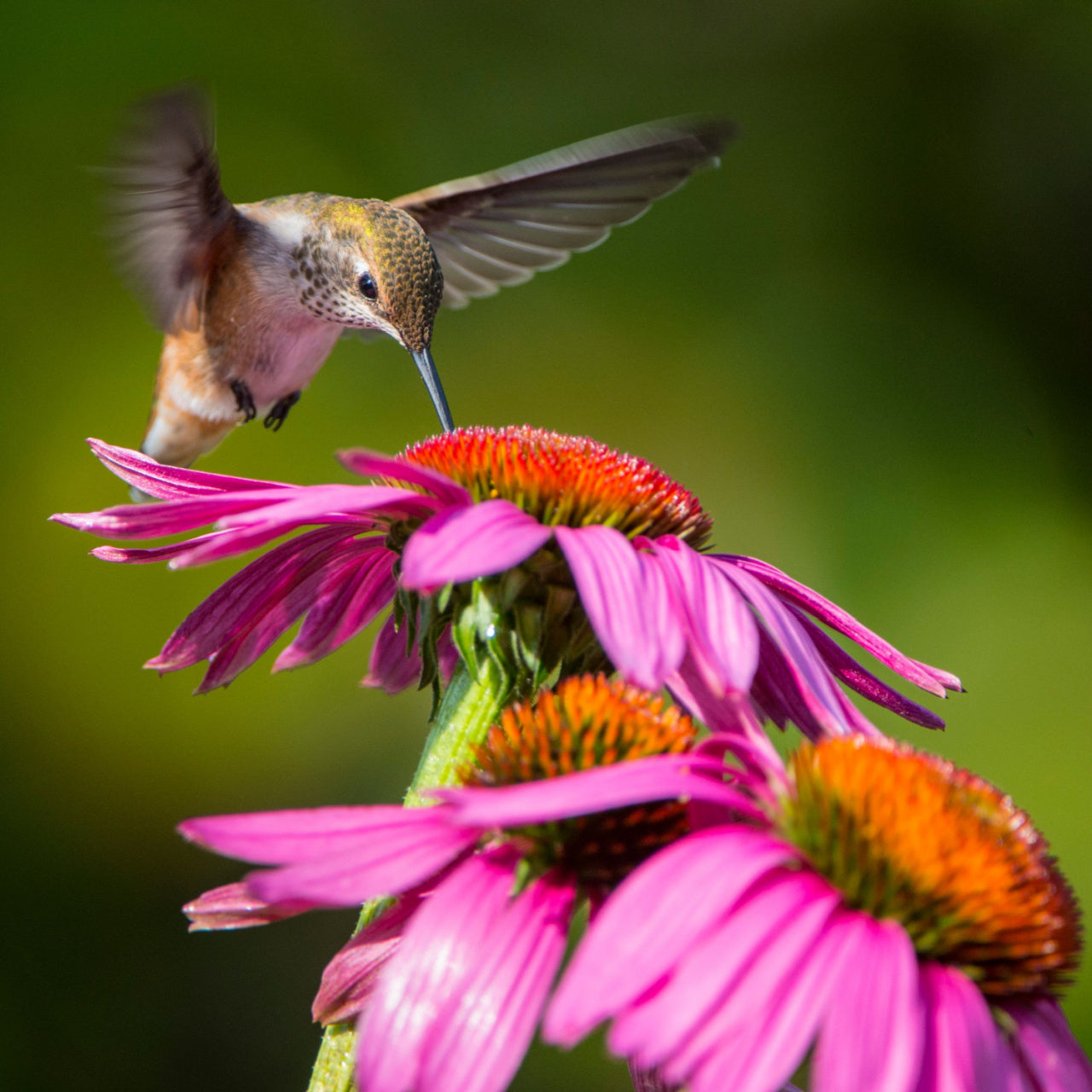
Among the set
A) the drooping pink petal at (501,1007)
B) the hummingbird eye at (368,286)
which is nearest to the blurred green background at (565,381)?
the hummingbird eye at (368,286)

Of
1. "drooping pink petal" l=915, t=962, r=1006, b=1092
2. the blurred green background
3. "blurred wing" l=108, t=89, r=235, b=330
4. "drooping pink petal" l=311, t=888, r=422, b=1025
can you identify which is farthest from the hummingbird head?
the blurred green background

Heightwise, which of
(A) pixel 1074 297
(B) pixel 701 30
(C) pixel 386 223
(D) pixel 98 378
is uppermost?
(B) pixel 701 30

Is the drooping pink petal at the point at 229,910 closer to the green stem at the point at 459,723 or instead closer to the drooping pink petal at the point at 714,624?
the green stem at the point at 459,723

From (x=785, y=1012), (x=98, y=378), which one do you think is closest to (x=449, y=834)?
(x=785, y=1012)

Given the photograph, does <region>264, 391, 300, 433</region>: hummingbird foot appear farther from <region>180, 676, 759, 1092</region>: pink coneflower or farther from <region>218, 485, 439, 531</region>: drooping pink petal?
<region>180, 676, 759, 1092</region>: pink coneflower

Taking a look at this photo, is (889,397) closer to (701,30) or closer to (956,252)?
(956,252)

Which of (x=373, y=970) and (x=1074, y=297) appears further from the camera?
(x=1074, y=297)
